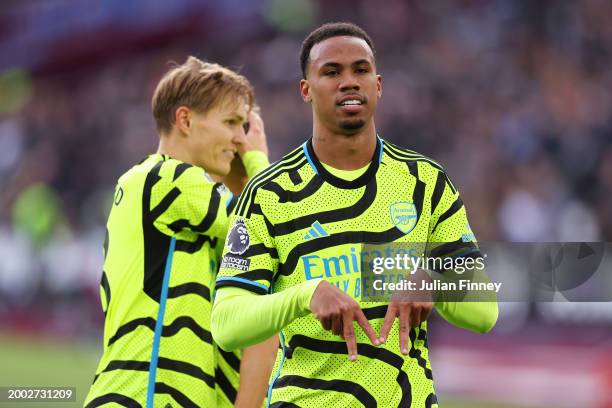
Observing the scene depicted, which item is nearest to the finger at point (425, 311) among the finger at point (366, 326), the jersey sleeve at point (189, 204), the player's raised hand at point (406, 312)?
the player's raised hand at point (406, 312)

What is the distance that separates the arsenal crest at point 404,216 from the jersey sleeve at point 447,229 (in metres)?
0.08

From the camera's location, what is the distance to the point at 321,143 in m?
4.08

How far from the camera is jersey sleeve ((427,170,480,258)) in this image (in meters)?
4.02

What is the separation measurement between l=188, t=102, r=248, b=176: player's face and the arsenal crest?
4.37ft

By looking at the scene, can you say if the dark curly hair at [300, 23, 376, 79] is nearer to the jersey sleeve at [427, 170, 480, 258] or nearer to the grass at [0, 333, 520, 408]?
the jersey sleeve at [427, 170, 480, 258]

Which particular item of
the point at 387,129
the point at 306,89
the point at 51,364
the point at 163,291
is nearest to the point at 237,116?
the point at 163,291

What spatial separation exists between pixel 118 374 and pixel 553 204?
9.71 meters

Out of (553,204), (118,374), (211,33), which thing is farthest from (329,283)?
(211,33)

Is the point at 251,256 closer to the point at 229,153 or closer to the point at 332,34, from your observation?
the point at 332,34

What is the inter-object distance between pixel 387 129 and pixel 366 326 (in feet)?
49.1

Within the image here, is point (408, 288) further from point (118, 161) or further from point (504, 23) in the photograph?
point (118, 161)

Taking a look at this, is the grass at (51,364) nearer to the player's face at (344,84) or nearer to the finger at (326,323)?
the player's face at (344,84)

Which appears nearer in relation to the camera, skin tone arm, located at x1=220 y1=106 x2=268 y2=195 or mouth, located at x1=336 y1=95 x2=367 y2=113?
mouth, located at x1=336 y1=95 x2=367 y2=113

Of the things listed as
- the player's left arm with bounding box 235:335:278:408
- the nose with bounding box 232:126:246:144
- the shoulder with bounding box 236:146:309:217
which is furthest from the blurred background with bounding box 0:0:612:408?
the shoulder with bounding box 236:146:309:217
